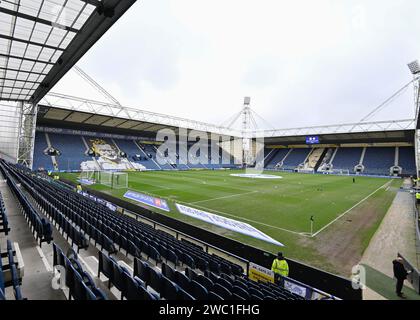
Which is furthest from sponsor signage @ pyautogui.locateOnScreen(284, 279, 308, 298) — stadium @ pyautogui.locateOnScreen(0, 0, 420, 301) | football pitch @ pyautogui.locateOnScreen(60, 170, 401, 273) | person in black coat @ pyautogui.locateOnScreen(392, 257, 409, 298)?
person in black coat @ pyautogui.locateOnScreen(392, 257, 409, 298)

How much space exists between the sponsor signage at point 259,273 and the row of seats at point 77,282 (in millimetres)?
5154

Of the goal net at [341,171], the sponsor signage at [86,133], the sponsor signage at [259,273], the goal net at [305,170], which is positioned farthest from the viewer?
the goal net at [305,170]

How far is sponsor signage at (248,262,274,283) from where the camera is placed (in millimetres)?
6852

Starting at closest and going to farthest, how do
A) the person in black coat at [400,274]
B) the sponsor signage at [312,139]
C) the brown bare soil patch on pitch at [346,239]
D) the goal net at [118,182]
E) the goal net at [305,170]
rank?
the person in black coat at [400,274]
the brown bare soil patch on pitch at [346,239]
the goal net at [118,182]
the sponsor signage at [312,139]
the goal net at [305,170]

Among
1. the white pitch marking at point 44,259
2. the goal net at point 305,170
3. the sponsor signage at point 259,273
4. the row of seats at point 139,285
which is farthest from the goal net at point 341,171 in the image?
the white pitch marking at point 44,259

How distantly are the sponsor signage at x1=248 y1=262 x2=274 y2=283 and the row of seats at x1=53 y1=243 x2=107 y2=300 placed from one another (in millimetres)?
5154

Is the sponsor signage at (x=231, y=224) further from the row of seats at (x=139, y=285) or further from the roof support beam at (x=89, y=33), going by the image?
the roof support beam at (x=89, y=33)

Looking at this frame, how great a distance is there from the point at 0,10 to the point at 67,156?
38.7 meters

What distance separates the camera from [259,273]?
23.6ft

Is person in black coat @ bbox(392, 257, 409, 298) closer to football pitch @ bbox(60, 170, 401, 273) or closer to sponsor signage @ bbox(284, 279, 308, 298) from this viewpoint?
football pitch @ bbox(60, 170, 401, 273)

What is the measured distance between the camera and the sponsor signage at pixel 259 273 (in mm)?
6852

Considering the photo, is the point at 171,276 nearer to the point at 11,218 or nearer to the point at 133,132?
the point at 11,218

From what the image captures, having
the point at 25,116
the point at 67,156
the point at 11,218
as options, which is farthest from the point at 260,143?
the point at 11,218
